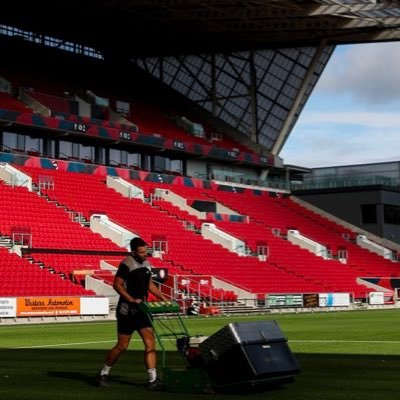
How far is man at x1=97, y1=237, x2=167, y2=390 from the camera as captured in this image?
11.9 metres

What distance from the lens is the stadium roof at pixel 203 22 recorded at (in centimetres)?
5956

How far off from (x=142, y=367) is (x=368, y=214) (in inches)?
2524

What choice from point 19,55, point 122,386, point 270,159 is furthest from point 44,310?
point 270,159

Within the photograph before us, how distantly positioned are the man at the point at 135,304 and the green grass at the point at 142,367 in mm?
491

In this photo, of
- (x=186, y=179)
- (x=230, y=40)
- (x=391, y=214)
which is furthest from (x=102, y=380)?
(x=391, y=214)

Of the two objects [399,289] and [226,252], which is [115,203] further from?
[399,289]

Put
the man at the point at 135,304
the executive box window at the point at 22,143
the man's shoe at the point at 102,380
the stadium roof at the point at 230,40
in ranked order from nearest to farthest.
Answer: the man at the point at 135,304, the man's shoe at the point at 102,380, the executive box window at the point at 22,143, the stadium roof at the point at 230,40

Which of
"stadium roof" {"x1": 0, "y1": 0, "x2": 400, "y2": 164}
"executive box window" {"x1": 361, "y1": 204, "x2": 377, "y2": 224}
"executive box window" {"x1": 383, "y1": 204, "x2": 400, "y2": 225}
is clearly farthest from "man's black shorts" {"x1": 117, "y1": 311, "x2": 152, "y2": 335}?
"executive box window" {"x1": 383, "y1": 204, "x2": 400, "y2": 225}

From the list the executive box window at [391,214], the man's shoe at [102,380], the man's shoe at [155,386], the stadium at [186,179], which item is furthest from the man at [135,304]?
the executive box window at [391,214]

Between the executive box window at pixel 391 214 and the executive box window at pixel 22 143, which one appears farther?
the executive box window at pixel 391 214

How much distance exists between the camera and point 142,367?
15.7 meters

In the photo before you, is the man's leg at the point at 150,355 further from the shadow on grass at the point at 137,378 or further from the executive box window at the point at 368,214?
the executive box window at the point at 368,214

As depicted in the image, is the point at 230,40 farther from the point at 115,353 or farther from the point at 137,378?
the point at 115,353

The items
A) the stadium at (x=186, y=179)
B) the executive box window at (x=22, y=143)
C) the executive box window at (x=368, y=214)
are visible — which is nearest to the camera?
the stadium at (x=186, y=179)
